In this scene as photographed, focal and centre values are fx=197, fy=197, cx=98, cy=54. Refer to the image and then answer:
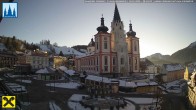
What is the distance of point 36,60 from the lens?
81.7 metres

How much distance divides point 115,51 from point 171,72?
2729 cm

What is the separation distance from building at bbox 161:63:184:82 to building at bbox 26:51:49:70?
161 feet

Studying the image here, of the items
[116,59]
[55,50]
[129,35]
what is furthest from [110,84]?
[55,50]

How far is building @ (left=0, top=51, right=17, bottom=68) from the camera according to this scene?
77812 millimetres

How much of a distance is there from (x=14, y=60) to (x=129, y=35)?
52611 mm

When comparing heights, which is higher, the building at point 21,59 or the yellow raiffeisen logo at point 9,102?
the building at point 21,59

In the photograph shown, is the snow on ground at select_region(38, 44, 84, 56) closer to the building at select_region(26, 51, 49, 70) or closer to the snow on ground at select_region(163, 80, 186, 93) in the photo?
the building at select_region(26, 51, 49, 70)

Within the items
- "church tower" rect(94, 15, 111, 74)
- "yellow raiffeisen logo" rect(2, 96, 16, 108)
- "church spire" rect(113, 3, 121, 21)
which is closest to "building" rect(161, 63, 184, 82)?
"church tower" rect(94, 15, 111, 74)

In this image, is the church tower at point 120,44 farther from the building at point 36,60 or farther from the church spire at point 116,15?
the building at point 36,60

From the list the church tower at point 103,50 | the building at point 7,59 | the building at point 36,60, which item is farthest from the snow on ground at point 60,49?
the church tower at point 103,50

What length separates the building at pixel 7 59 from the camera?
77.8 m

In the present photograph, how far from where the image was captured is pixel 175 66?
7656 cm

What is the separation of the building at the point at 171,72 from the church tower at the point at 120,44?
18614 millimetres

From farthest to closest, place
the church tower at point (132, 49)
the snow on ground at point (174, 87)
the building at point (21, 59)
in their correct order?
the building at point (21, 59) < the church tower at point (132, 49) < the snow on ground at point (174, 87)
